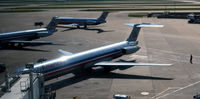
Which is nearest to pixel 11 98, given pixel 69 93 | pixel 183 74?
pixel 69 93

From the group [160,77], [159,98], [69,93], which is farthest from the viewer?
[160,77]

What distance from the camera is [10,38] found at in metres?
52.3

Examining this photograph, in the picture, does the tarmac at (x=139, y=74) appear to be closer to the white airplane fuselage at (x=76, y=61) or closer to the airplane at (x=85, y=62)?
the airplane at (x=85, y=62)

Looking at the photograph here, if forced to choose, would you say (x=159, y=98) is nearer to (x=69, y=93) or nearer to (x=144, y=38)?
(x=69, y=93)

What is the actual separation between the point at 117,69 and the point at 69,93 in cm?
1061

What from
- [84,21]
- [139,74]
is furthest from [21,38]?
[139,74]

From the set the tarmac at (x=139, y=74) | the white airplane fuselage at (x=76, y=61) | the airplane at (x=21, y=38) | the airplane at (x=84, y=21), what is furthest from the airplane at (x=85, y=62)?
the airplane at (x=84, y=21)

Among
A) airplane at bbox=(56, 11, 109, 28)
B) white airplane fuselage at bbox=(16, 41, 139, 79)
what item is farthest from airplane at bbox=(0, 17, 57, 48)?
airplane at bbox=(56, 11, 109, 28)

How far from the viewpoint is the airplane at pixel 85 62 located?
28.5 m

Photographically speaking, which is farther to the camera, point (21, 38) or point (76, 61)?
point (21, 38)

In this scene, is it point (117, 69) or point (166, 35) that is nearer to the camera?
point (117, 69)

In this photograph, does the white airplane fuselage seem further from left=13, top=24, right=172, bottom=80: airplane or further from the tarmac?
the tarmac

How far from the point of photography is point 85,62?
33.1 meters

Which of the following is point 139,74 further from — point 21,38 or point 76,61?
point 21,38
